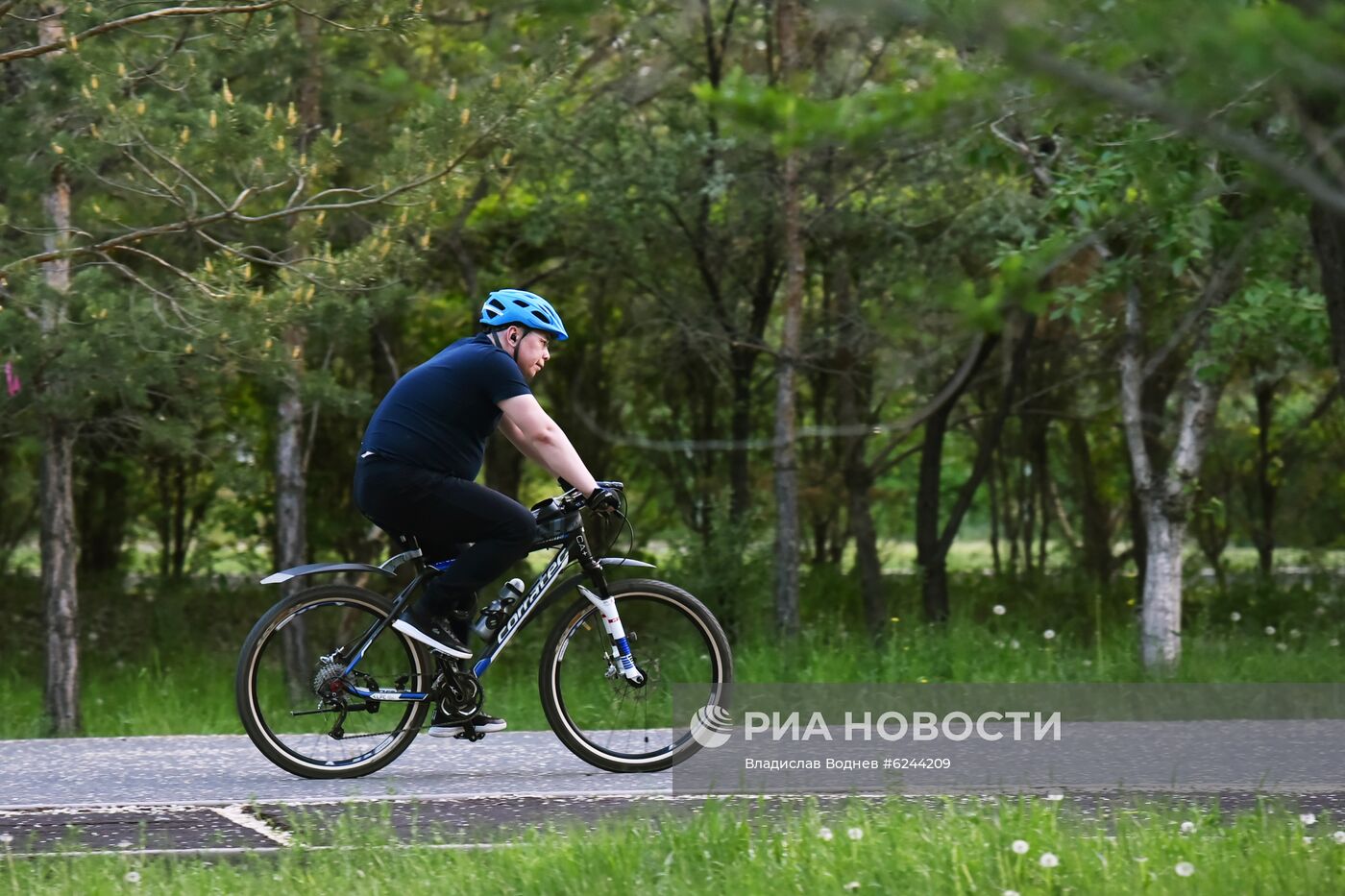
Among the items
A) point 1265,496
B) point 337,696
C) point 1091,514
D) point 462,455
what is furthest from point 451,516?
point 1265,496

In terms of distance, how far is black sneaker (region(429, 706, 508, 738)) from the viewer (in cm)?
600

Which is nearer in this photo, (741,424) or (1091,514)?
(741,424)

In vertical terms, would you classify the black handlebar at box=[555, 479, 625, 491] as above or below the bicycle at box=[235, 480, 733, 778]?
above

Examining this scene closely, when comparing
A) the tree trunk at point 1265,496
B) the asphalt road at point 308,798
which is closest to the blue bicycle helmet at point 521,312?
the asphalt road at point 308,798

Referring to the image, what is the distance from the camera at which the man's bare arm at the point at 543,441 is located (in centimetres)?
573

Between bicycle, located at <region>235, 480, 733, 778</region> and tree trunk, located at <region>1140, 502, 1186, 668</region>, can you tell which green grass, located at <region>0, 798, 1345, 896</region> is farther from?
tree trunk, located at <region>1140, 502, 1186, 668</region>

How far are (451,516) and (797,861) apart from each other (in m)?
2.00

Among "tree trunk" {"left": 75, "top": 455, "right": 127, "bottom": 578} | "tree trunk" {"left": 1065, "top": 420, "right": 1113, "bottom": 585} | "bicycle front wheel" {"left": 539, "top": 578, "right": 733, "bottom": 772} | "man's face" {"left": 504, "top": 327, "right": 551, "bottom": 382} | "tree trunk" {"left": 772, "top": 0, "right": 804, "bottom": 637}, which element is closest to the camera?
"man's face" {"left": 504, "top": 327, "right": 551, "bottom": 382}

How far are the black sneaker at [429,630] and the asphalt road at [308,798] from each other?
0.48 metres

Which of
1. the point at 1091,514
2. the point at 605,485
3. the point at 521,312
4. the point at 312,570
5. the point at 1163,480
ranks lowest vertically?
the point at 312,570

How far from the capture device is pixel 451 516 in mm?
5844

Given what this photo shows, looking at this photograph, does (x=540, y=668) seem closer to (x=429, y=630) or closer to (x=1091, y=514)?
(x=429, y=630)

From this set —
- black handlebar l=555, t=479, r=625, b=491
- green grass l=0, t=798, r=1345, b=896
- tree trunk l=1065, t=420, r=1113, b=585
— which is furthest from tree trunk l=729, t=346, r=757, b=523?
green grass l=0, t=798, r=1345, b=896

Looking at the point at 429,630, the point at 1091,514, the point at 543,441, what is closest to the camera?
the point at 543,441
